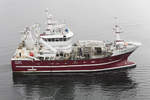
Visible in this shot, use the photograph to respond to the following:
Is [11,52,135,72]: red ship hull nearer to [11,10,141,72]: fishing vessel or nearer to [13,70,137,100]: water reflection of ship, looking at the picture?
[11,10,141,72]: fishing vessel

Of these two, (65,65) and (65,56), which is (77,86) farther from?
(65,56)

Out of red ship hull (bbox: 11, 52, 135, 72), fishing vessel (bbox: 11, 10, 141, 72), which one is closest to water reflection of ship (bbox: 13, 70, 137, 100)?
red ship hull (bbox: 11, 52, 135, 72)

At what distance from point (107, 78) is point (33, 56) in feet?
39.5

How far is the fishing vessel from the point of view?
34.7m

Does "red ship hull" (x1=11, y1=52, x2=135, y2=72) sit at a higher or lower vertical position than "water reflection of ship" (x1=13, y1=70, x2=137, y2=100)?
higher

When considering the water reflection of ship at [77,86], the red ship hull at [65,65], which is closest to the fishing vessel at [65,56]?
the red ship hull at [65,65]

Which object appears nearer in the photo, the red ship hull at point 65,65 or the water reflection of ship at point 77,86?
the water reflection of ship at point 77,86

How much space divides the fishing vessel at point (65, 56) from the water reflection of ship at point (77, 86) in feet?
4.64

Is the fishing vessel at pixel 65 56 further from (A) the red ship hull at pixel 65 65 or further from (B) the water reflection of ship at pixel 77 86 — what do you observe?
(B) the water reflection of ship at pixel 77 86

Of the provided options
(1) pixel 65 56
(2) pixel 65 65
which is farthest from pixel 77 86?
(1) pixel 65 56

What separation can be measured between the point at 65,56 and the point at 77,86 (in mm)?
6716

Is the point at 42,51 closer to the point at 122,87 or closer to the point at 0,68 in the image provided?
the point at 0,68

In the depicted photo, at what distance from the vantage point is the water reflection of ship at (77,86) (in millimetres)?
27516

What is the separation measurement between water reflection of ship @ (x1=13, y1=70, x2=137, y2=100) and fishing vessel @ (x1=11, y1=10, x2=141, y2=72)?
1414 mm
